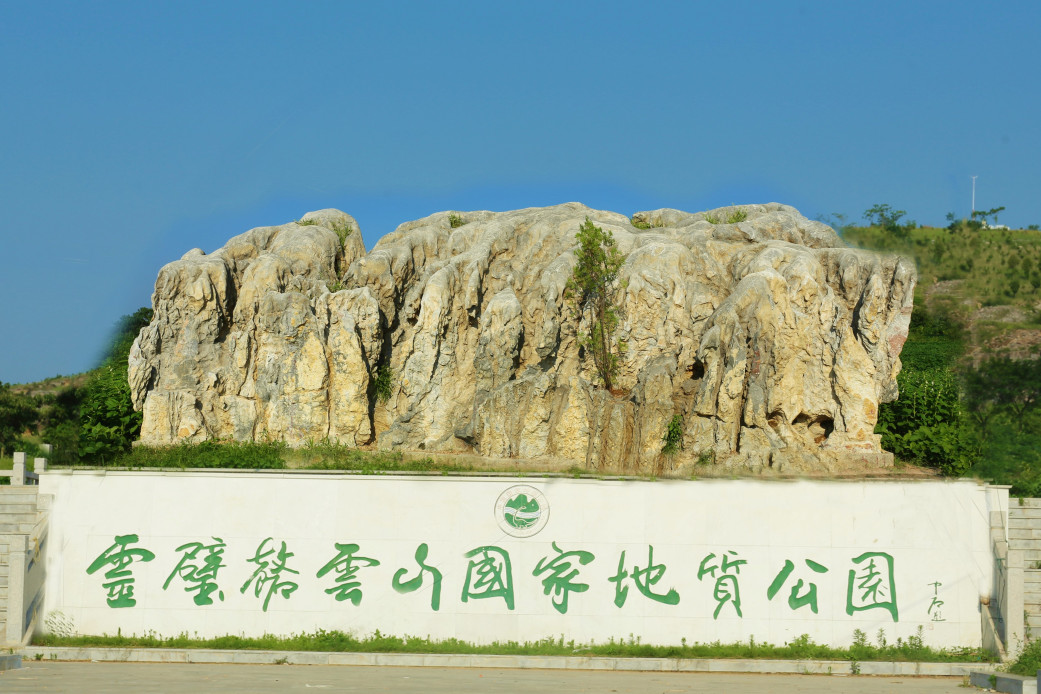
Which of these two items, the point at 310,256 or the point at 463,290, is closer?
the point at 463,290

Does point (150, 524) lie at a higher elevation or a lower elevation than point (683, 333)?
lower

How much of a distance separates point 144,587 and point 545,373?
50.1 feet

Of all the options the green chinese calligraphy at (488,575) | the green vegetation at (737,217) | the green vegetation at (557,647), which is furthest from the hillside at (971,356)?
the green chinese calligraphy at (488,575)

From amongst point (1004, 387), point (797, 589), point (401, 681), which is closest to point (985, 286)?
point (1004, 387)

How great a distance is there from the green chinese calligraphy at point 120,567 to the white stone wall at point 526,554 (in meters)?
0.02

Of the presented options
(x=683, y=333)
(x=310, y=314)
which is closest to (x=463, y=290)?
(x=310, y=314)

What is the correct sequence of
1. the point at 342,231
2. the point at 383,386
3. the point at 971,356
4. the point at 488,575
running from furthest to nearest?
the point at 971,356 → the point at 342,231 → the point at 383,386 → the point at 488,575

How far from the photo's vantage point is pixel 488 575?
14375mm

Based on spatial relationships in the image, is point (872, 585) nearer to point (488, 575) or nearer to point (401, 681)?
point (488, 575)

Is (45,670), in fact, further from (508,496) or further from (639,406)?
(639,406)

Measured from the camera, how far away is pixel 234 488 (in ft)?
48.4

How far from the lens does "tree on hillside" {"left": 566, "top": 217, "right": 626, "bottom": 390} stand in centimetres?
2841

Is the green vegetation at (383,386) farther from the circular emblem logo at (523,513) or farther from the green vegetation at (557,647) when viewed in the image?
the circular emblem logo at (523,513)

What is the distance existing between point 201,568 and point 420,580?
320 cm
